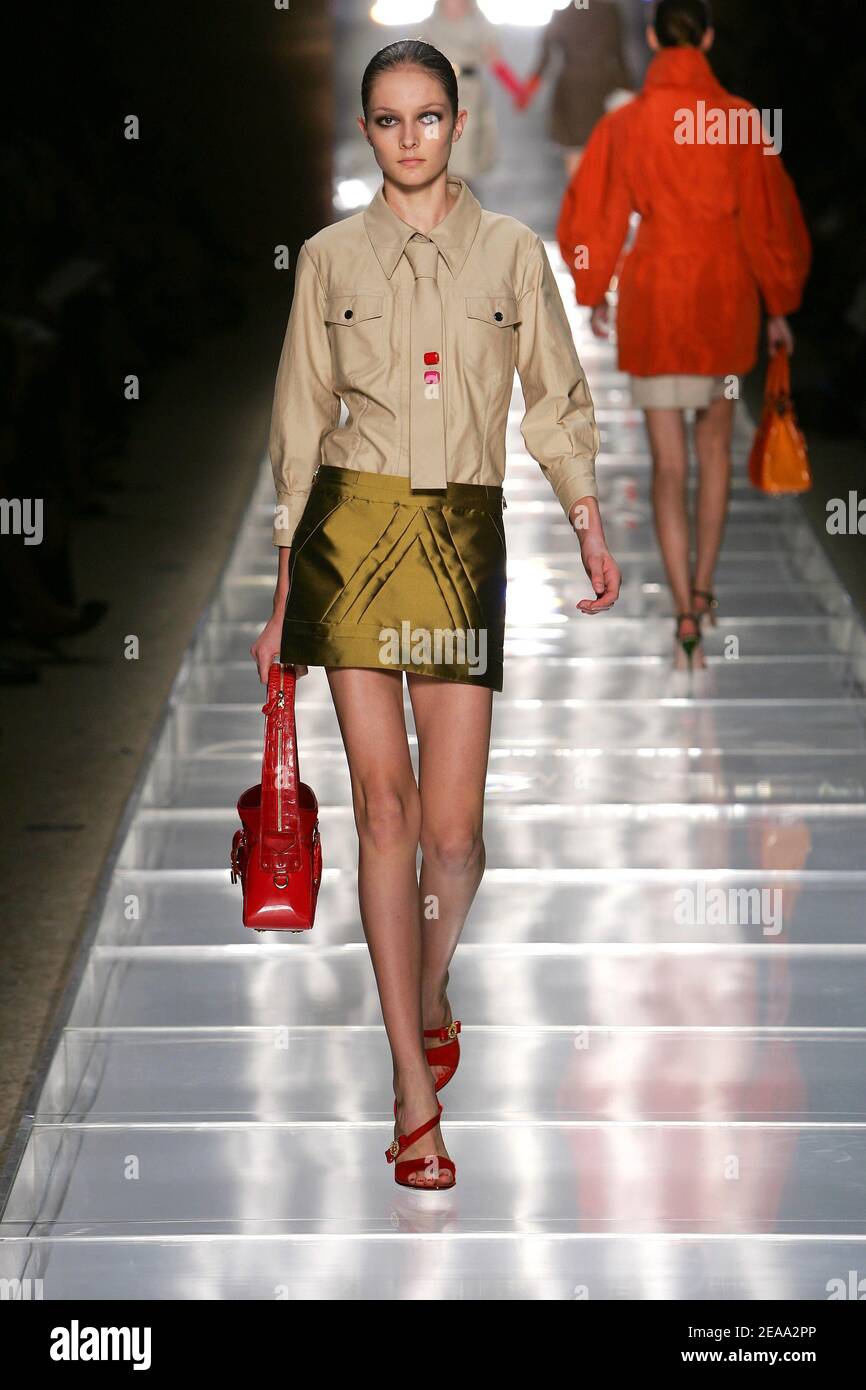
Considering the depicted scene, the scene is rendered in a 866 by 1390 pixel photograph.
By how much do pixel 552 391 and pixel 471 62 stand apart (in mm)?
7321

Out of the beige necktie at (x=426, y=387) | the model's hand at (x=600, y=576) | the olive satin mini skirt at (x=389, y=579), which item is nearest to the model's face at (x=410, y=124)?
the beige necktie at (x=426, y=387)

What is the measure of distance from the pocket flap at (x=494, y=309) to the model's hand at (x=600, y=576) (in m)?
0.34

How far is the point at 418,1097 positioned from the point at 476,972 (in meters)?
1.06

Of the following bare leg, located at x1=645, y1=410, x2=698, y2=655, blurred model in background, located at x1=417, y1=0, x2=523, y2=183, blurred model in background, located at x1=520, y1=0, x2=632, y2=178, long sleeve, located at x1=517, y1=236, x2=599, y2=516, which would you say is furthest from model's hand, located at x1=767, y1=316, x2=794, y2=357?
blurred model in background, located at x1=520, y1=0, x2=632, y2=178

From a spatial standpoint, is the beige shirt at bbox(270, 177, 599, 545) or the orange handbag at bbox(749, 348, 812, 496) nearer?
the beige shirt at bbox(270, 177, 599, 545)

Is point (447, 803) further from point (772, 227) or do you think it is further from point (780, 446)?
point (780, 446)

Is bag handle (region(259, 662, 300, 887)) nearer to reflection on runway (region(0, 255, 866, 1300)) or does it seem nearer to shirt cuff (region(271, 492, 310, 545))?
shirt cuff (region(271, 492, 310, 545))

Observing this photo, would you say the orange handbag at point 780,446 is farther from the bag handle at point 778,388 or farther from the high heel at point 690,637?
the high heel at point 690,637

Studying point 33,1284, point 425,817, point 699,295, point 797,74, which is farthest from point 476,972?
point 797,74

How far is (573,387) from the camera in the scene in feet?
10.3

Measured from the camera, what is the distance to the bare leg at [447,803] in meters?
3.12

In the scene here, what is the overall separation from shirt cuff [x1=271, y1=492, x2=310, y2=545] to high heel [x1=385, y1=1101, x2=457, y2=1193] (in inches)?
33.0

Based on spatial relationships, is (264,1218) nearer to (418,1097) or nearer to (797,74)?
(418,1097)

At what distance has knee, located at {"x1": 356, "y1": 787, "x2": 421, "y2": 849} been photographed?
3068 millimetres
